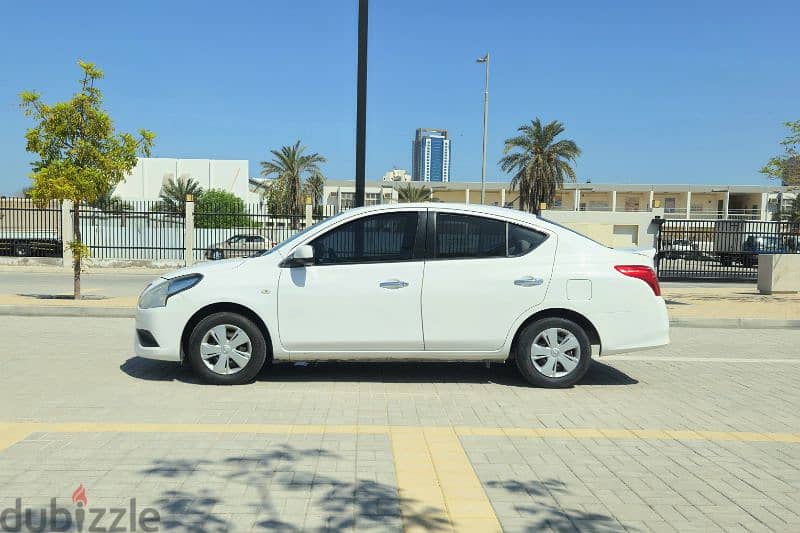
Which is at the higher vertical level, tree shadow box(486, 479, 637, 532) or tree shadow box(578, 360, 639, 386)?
tree shadow box(486, 479, 637, 532)

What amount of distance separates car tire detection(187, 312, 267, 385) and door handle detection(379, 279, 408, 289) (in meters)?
1.26

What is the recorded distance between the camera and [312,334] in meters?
6.38

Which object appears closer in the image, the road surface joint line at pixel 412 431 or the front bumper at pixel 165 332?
the road surface joint line at pixel 412 431

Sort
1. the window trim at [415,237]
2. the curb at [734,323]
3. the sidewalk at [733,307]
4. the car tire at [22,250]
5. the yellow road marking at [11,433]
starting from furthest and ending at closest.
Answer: the car tire at [22,250] < the sidewalk at [733,307] < the curb at [734,323] < the window trim at [415,237] < the yellow road marking at [11,433]

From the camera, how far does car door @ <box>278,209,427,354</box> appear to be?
635cm

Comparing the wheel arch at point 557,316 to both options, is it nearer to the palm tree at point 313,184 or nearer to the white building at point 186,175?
the palm tree at point 313,184

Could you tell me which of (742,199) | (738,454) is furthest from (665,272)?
(742,199)

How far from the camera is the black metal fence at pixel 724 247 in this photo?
79.7 ft

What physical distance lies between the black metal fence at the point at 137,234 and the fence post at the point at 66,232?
86 cm

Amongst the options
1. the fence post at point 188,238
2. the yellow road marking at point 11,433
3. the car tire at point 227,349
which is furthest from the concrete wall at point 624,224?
the yellow road marking at point 11,433

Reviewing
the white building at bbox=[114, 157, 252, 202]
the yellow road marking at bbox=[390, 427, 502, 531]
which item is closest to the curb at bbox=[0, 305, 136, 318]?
the yellow road marking at bbox=[390, 427, 502, 531]

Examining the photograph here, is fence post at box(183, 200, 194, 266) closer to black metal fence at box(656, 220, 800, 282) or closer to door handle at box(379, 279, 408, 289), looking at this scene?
black metal fence at box(656, 220, 800, 282)

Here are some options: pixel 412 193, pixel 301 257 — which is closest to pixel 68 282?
pixel 301 257

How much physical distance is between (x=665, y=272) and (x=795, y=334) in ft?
48.5
